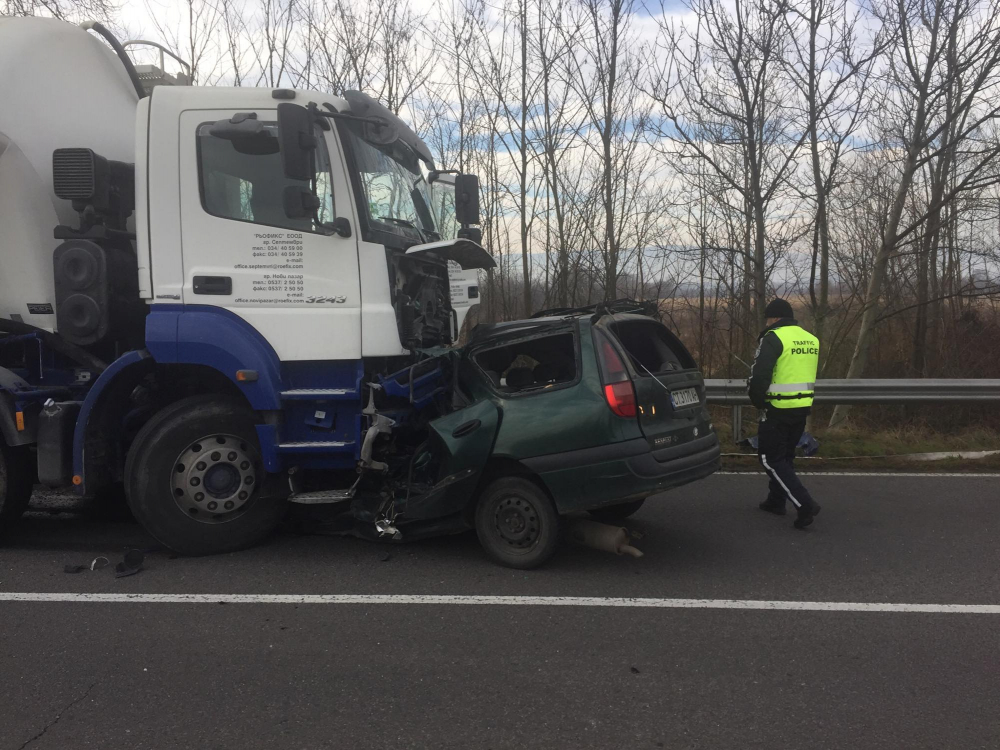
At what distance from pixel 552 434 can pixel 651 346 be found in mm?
1141

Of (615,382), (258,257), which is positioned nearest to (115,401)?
(258,257)

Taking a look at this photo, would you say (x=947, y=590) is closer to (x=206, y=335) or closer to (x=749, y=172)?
(x=206, y=335)

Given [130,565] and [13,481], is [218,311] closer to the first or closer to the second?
[130,565]

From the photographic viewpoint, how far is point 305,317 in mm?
4922

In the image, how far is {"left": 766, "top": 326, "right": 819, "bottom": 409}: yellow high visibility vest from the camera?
19.2ft

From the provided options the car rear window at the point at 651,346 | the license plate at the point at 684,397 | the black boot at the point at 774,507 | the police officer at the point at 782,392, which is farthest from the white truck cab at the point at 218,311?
the black boot at the point at 774,507

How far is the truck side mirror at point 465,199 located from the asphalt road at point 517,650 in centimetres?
267

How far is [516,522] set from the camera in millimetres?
4879

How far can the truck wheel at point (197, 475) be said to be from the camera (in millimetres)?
5070

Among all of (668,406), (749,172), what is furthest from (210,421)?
(749,172)

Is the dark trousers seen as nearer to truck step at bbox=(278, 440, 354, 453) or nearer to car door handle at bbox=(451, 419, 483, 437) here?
car door handle at bbox=(451, 419, 483, 437)

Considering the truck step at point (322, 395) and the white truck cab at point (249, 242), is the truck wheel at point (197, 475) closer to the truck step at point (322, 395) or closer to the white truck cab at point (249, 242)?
the truck step at point (322, 395)

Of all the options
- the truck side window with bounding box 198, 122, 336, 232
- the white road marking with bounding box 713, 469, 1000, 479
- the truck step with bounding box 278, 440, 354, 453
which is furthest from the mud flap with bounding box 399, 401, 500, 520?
the white road marking with bounding box 713, 469, 1000, 479

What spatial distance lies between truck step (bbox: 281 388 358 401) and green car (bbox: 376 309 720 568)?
0.48 m
